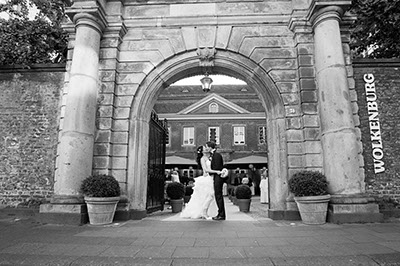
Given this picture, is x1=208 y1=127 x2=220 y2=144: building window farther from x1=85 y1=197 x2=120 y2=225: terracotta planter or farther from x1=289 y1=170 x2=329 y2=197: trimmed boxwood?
x1=85 y1=197 x2=120 y2=225: terracotta planter

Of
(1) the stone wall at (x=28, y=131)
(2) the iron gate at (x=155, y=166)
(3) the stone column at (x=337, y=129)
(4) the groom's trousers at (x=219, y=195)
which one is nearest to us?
(3) the stone column at (x=337, y=129)

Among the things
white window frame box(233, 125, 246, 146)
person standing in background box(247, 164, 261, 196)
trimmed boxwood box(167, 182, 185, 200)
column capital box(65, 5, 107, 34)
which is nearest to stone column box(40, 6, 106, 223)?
column capital box(65, 5, 107, 34)

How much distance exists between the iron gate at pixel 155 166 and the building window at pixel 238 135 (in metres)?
20.3

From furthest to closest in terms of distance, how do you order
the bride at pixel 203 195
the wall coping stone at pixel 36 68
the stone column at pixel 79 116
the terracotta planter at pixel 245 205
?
the terracotta planter at pixel 245 205 → the wall coping stone at pixel 36 68 → the bride at pixel 203 195 → the stone column at pixel 79 116

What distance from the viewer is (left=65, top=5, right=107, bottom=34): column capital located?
698 centimetres

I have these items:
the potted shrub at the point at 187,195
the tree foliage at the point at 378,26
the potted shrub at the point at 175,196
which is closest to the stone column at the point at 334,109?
the tree foliage at the point at 378,26

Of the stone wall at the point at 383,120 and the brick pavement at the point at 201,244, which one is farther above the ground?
the stone wall at the point at 383,120

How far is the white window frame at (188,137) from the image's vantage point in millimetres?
29781

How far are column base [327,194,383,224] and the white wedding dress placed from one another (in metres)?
2.83

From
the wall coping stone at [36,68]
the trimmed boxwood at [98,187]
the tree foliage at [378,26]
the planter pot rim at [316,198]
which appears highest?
the tree foliage at [378,26]

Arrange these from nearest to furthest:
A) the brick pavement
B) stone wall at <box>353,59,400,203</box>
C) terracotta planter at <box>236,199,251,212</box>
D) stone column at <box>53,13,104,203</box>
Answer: the brick pavement < stone column at <box>53,13,104,203</box> < stone wall at <box>353,59,400,203</box> < terracotta planter at <box>236,199,251,212</box>

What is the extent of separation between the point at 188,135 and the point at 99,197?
2412cm

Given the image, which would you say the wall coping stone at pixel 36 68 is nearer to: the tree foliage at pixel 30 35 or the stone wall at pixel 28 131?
the stone wall at pixel 28 131

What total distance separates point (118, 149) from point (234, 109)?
24.3 metres
